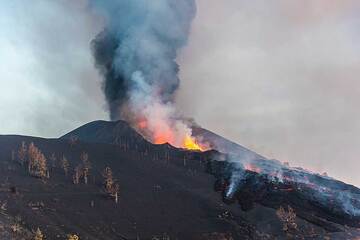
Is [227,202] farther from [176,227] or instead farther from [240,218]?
[176,227]

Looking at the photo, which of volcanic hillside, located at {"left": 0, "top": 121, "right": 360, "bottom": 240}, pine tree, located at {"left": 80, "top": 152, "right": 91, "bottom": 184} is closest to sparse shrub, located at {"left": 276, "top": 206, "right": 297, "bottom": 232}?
volcanic hillside, located at {"left": 0, "top": 121, "right": 360, "bottom": 240}

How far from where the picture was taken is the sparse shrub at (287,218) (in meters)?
110

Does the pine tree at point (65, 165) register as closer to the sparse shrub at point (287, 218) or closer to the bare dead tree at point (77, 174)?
the bare dead tree at point (77, 174)

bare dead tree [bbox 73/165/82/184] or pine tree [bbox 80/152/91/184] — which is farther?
pine tree [bbox 80/152/91/184]

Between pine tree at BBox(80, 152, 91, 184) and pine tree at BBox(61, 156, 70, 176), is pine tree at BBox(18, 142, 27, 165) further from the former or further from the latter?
pine tree at BBox(80, 152, 91, 184)

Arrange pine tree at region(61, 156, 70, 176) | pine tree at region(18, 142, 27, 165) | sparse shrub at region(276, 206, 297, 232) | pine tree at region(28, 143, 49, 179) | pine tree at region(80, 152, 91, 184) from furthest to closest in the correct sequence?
pine tree at region(18, 142, 27, 165), pine tree at region(61, 156, 70, 176), pine tree at region(80, 152, 91, 184), pine tree at region(28, 143, 49, 179), sparse shrub at region(276, 206, 297, 232)

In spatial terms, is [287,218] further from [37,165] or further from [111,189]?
[37,165]

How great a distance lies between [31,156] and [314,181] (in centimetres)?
8810

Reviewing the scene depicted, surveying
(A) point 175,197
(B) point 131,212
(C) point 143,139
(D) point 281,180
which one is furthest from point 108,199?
(C) point 143,139

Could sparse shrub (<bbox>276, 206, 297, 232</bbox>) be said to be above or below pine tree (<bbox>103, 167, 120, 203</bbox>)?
below

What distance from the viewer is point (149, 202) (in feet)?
388

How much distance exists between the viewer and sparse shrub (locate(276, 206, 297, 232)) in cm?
11048

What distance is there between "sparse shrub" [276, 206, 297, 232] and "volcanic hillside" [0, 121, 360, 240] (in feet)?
0.75

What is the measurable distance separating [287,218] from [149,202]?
30.9 meters
